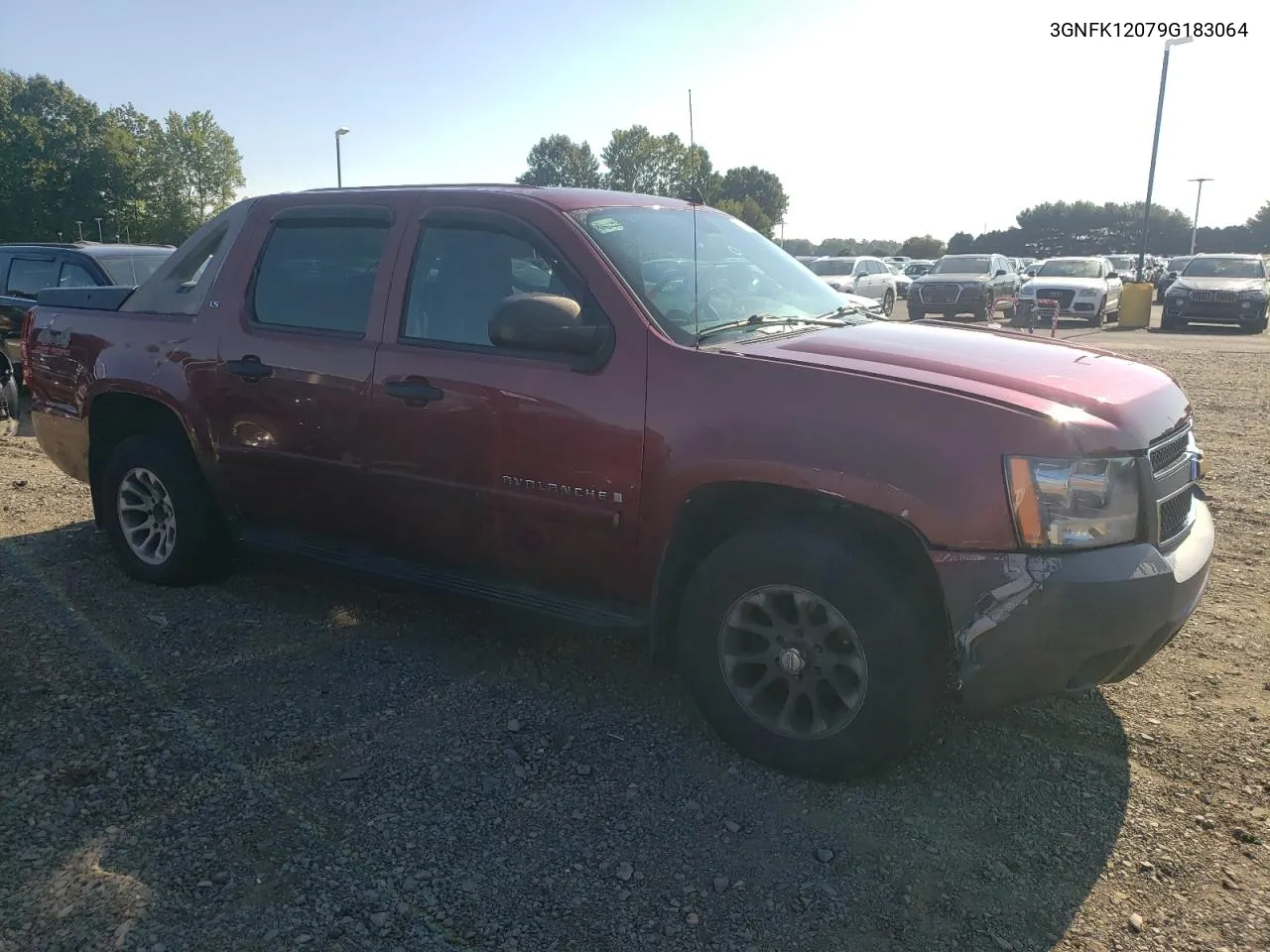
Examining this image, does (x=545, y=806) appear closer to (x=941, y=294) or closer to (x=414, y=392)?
(x=414, y=392)

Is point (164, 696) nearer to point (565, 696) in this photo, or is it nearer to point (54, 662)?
point (54, 662)

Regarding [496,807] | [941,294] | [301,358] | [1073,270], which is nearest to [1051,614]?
[496,807]

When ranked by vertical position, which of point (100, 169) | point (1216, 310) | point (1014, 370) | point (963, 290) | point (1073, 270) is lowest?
point (1216, 310)

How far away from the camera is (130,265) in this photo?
9.72 meters

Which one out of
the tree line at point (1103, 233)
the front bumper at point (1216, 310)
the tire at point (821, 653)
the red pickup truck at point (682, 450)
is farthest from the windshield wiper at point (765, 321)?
A: the tree line at point (1103, 233)

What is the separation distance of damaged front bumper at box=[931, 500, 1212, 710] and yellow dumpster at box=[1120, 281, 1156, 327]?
22460 millimetres

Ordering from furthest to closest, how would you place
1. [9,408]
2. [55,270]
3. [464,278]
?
1. [55,270]
2. [9,408]
3. [464,278]

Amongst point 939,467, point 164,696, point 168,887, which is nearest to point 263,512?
point 164,696

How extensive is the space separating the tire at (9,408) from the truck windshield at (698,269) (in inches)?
283

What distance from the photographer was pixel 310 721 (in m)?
3.50

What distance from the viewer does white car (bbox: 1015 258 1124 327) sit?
74.3 feet

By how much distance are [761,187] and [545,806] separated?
309ft

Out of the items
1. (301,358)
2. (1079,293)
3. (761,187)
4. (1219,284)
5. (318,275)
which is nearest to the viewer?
(301,358)

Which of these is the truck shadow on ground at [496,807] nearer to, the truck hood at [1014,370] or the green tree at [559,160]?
the truck hood at [1014,370]
